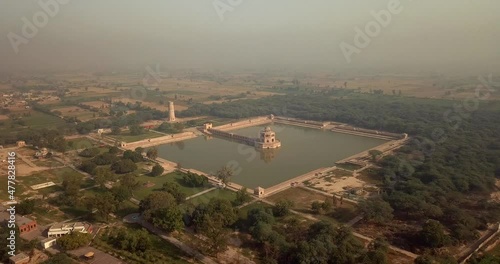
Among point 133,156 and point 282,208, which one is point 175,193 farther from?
point 133,156

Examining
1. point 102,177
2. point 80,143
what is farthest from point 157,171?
point 80,143

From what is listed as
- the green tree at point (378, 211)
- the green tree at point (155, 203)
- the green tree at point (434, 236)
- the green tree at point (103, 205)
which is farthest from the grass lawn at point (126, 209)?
the green tree at point (434, 236)

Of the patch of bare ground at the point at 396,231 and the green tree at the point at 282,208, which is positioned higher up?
the green tree at the point at 282,208

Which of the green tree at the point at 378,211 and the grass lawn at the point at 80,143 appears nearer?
the green tree at the point at 378,211

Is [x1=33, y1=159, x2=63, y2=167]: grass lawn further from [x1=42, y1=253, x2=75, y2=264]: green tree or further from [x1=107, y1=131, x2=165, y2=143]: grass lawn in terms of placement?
[x1=42, y1=253, x2=75, y2=264]: green tree

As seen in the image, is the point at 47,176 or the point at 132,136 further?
the point at 132,136

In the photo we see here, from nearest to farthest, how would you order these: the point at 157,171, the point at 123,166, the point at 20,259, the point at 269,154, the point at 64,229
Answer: the point at 20,259 → the point at 64,229 → the point at 157,171 → the point at 123,166 → the point at 269,154

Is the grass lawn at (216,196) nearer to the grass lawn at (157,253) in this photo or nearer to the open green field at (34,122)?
the grass lawn at (157,253)
